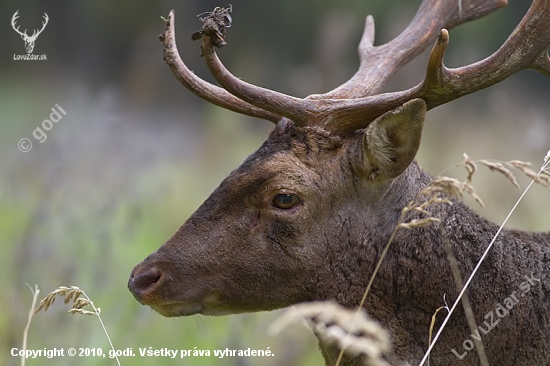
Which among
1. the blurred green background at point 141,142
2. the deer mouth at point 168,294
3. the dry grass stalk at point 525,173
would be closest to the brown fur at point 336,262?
the deer mouth at point 168,294

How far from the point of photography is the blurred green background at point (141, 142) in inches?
224

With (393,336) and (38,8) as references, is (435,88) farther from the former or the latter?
(38,8)

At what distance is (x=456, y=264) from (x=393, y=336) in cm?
46

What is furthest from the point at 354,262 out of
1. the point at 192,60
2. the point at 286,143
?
the point at 192,60

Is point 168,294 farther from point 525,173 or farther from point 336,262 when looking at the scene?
point 525,173

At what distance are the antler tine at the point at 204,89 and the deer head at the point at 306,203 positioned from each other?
4 centimetres

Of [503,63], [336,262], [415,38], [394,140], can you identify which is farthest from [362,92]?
[336,262]

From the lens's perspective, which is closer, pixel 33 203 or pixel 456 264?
pixel 456 264

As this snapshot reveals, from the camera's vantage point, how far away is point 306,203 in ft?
12.7

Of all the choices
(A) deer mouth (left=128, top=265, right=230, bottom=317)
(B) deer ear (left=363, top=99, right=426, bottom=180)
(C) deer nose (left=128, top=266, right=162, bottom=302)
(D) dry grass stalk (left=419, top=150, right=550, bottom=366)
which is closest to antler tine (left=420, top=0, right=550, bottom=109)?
(B) deer ear (left=363, top=99, right=426, bottom=180)

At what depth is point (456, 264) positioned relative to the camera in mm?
3842

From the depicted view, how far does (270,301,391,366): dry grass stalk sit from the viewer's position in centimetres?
275

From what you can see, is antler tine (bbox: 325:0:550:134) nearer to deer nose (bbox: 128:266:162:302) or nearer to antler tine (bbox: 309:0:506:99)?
antler tine (bbox: 309:0:506:99)

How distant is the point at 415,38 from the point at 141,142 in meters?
5.74
